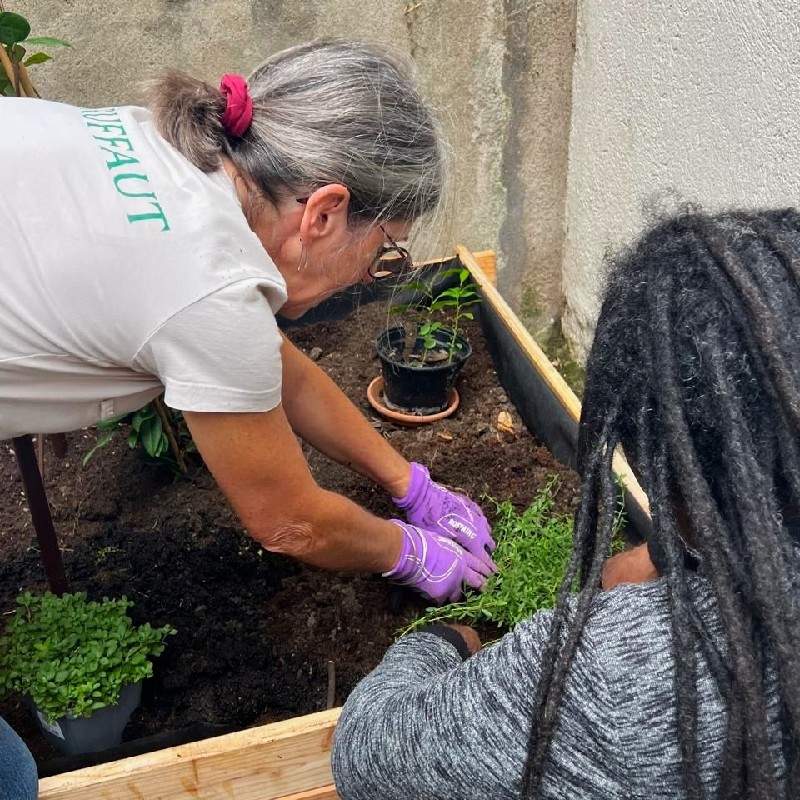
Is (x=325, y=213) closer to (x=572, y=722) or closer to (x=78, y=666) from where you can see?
(x=572, y=722)

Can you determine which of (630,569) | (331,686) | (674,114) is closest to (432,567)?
(331,686)

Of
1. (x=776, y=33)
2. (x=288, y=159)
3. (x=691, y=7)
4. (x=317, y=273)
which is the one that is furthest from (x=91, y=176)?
(x=691, y=7)

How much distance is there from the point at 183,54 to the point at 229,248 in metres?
2.01

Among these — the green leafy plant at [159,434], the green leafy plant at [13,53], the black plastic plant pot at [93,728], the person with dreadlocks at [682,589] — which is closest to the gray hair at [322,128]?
the person with dreadlocks at [682,589]

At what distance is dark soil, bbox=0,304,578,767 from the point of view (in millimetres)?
1789

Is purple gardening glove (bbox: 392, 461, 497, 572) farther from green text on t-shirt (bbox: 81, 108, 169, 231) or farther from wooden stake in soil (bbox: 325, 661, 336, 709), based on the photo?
green text on t-shirt (bbox: 81, 108, 169, 231)

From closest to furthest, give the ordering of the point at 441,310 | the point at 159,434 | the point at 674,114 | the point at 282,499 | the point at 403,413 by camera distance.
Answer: the point at 282,499, the point at 159,434, the point at 674,114, the point at 403,413, the point at 441,310

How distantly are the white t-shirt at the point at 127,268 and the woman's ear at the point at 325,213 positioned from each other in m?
0.14

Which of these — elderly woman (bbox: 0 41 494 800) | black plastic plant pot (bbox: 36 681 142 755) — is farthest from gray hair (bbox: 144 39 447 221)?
black plastic plant pot (bbox: 36 681 142 755)

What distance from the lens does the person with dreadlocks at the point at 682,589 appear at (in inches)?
30.5

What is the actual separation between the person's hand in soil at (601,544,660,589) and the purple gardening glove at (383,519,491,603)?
612 mm

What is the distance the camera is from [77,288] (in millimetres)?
1168

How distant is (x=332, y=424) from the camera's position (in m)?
1.97

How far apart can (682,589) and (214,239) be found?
0.82 meters
